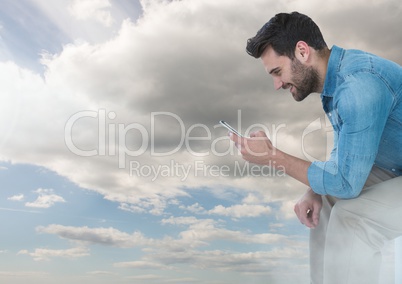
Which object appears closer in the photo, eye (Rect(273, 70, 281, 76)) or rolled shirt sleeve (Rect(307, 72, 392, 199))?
rolled shirt sleeve (Rect(307, 72, 392, 199))

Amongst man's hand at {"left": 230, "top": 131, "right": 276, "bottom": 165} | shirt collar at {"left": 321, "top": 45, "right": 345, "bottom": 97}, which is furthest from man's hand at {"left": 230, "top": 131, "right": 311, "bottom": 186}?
shirt collar at {"left": 321, "top": 45, "right": 345, "bottom": 97}

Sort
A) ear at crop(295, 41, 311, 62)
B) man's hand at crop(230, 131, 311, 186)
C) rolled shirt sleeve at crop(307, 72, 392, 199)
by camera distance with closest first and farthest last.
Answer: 1. rolled shirt sleeve at crop(307, 72, 392, 199)
2. man's hand at crop(230, 131, 311, 186)
3. ear at crop(295, 41, 311, 62)

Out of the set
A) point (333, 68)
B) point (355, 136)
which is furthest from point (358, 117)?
point (333, 68)

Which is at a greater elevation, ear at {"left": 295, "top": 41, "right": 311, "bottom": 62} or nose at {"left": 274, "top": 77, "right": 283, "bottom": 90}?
ear at {"left": 295, "top": 41, "right": 311, "bottom": 62}

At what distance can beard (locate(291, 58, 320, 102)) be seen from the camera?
164cm

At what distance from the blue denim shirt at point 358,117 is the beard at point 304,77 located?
0.05 meters

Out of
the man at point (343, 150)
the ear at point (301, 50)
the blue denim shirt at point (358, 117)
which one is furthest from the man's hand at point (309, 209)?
the ear at point (301, 50)

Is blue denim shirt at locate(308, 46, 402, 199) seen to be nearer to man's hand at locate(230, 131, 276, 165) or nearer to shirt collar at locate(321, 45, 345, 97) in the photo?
shirt collar at locate(321, 45, 345, 97)

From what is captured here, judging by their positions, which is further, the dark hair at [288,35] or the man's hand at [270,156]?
the dark hair at [288,35]

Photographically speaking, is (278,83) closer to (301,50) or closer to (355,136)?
(301,50)

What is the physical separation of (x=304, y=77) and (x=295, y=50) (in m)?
0.10

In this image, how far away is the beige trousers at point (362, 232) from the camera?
1527 millimetres

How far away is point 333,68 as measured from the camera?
62.6 inches

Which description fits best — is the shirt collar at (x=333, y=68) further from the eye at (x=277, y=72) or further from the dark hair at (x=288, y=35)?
the eye at (x=277, y=72)
